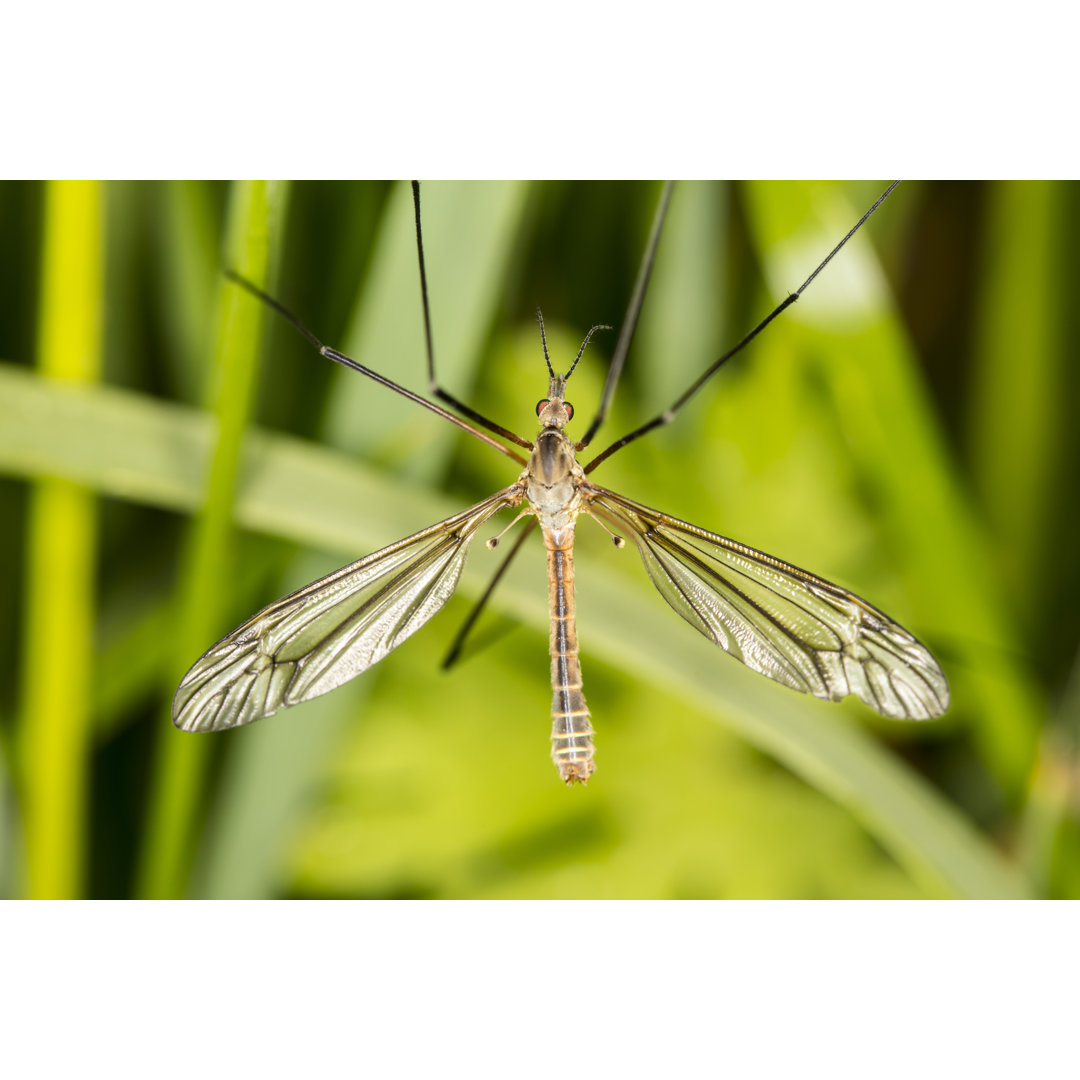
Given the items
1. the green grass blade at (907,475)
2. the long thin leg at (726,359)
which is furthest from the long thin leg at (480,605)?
the green grass blade at (907,475)

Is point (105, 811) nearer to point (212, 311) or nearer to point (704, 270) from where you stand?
point (212, 311)

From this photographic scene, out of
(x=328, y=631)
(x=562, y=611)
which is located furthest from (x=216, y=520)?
(x=562, y=611)

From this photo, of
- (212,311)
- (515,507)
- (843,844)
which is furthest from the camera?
(843,844)

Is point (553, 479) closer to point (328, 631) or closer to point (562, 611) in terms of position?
point (562, 611)

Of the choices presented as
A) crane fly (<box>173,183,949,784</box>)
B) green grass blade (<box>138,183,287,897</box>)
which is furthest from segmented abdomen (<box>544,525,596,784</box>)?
green grass blade (<box>138,183,287,897</box>)

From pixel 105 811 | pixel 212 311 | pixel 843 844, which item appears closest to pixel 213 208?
pixel 212 311

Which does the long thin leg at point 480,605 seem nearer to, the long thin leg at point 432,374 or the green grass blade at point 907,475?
the long thin leg at point 432,374
